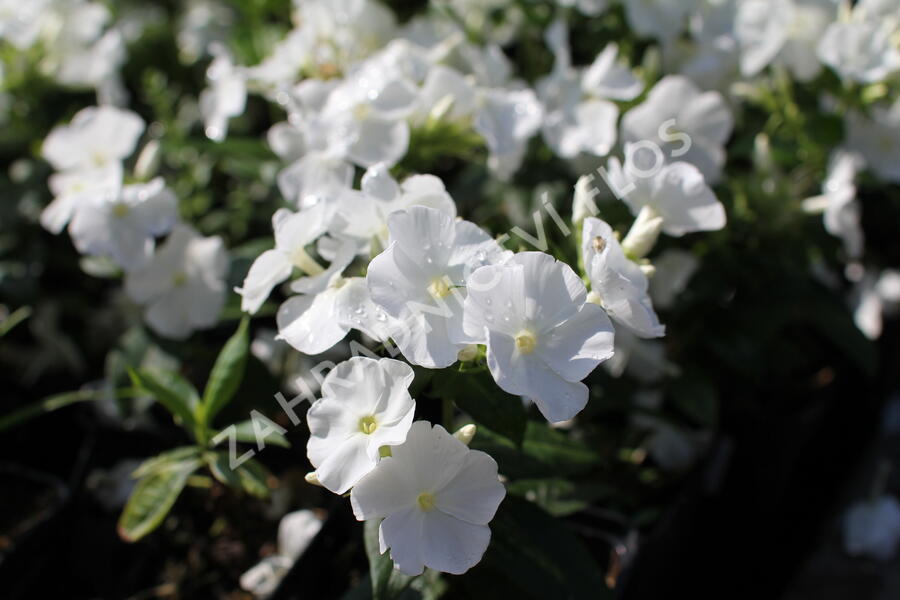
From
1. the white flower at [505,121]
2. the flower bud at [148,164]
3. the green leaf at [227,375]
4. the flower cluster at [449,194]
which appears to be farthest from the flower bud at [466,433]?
the flower bud at [148,164]

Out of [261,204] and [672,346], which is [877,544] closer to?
[672,346]

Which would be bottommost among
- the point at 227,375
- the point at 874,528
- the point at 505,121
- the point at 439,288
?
the point at 874,528

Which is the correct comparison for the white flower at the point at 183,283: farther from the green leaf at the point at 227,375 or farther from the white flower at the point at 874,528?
the white flower at the point at 874,528

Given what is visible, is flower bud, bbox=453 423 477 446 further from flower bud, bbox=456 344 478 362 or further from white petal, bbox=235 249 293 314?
white petal, bbox=235 249 293 314

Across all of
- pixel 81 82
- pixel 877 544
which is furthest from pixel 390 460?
pixel 877 544

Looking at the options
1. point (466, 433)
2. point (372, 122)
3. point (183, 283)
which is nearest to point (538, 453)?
point (466, 433)

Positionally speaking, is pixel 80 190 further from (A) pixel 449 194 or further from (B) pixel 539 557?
(B) pixel 539 557

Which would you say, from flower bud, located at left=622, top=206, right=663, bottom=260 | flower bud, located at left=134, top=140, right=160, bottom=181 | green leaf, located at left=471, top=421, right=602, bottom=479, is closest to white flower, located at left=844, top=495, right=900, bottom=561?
green leaf, located at left=471, top=421, right=602, bottom=479
